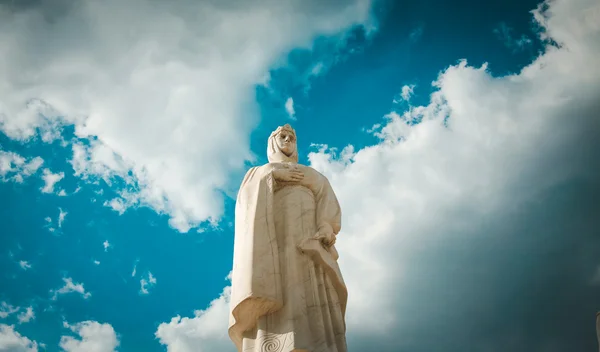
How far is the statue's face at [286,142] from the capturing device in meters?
15.9

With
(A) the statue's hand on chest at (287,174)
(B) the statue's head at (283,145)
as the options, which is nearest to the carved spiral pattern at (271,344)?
(A) the statue's hand on chest at (287,174)

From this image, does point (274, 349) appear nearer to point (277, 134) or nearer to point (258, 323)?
point (258, 323)

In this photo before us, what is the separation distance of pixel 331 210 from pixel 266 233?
6.64ft

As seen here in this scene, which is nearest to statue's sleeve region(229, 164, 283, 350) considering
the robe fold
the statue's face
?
the robe fold

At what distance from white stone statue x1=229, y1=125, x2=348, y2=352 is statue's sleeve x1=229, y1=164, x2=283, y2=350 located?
2 centimetres

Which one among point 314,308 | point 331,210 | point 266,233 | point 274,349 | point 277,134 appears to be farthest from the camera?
point 277,134

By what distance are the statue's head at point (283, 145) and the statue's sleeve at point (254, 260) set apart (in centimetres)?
137

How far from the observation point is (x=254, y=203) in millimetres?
13906

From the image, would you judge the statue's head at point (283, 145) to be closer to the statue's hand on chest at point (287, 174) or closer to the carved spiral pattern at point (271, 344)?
the statue's hand on chest at point (287, 174)

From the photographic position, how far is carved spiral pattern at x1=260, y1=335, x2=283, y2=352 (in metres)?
11.7

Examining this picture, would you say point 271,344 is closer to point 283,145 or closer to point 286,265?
point 286,265

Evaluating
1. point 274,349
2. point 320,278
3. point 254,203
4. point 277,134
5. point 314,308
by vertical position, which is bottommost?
point 274,349

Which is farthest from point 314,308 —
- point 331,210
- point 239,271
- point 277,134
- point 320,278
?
point 277,134

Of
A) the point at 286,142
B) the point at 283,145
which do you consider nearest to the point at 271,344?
the point at 283,145
